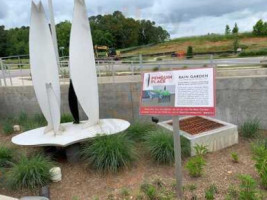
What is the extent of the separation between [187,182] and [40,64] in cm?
395

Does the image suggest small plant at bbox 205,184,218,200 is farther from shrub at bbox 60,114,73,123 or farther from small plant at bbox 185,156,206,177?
shrub at bbox 60,114,73,123

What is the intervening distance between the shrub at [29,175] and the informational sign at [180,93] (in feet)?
7.19

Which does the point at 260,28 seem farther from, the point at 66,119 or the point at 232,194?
the point at 232,194

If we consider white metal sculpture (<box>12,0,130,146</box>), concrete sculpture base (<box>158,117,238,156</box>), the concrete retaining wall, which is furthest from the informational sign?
the concrete retaining wall

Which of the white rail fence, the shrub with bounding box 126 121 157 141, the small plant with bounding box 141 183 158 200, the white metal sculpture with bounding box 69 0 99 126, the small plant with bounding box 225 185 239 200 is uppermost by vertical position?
the white metal sculpture with bounding box 69 0 99 126

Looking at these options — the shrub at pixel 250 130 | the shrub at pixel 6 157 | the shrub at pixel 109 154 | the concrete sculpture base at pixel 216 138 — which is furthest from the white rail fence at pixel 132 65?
the shrub at pixel 6 157

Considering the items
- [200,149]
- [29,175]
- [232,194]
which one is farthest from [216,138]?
[29,175]

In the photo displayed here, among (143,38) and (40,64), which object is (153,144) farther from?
(143,38)

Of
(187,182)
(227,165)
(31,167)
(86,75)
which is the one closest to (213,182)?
(187,182)

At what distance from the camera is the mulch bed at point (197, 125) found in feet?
22.5

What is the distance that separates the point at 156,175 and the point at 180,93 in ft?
→ 6.35

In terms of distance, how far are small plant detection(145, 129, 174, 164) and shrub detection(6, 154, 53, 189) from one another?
6.30ft

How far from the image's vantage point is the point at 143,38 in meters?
71.7

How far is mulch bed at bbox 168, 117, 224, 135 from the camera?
6866 mm
